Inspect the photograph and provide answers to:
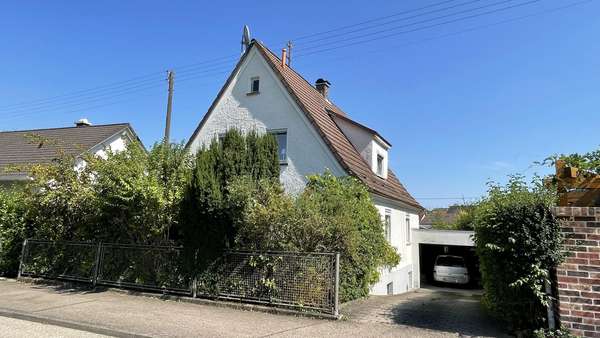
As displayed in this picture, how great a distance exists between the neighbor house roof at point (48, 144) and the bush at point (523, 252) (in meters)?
19.1

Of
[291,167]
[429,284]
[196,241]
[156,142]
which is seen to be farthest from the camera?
[429,284]

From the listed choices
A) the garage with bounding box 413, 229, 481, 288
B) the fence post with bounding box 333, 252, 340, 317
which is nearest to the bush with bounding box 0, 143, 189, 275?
the fence post with bounding box 333, 252, 340, 317

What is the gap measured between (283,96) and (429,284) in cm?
1859

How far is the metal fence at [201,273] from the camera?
334 inches

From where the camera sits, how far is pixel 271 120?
590 inches

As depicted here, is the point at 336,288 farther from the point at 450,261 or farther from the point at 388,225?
the point at 450,261

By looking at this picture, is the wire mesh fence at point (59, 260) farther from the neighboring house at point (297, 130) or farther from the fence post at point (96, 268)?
the neighboring house at point (297, 130)

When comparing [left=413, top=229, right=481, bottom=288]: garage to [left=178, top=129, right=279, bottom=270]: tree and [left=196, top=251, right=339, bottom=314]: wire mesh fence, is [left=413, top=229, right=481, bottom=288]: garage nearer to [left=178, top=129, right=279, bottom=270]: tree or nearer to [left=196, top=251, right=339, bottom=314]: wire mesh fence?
[left=196, top=251, right=339, bottom=314]: wire mesh fence

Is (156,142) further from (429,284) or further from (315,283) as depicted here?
(429,284)

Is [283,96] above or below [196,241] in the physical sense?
above

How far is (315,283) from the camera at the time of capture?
8461mm

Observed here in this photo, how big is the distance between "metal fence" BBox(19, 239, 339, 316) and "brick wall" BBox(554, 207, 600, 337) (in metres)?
3.97

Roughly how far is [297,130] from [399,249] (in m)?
8.15

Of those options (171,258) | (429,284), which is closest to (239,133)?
(171,258)
